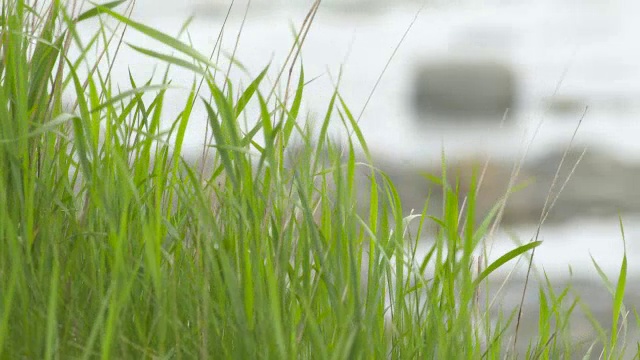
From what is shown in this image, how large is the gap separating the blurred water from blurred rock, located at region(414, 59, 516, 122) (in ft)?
0.16

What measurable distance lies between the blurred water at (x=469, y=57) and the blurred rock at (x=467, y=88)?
0.05 m

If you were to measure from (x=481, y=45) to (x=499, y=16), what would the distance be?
43cm

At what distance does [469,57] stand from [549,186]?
65 centimetres

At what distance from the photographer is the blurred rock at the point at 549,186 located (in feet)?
12.7

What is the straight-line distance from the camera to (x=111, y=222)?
0.77 metres

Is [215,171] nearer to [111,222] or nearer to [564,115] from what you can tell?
[111,222]

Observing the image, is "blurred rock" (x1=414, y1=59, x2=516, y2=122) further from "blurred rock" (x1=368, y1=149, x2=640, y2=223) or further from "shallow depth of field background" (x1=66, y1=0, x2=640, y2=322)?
"blurred rock" (x1=368, y1=149, x2=640, y2=223)

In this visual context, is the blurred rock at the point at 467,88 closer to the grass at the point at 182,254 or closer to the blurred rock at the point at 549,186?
the blurred rock at the point at 549,186

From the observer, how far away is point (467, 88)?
428cm

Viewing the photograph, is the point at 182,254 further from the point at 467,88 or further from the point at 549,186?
the point at 467,88

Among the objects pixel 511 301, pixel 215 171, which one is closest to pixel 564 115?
pixel 511 301

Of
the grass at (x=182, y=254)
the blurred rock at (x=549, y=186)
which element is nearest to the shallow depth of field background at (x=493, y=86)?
the blurred rock at (x=549, y=186)

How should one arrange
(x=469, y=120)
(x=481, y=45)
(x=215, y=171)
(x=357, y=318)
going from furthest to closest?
(x=481, y=45), (x=469, y=120), (x=215, y=171), (x=357, y=318)

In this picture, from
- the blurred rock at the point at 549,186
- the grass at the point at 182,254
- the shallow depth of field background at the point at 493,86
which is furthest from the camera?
the shallow depth of field background at the point at 493,86
